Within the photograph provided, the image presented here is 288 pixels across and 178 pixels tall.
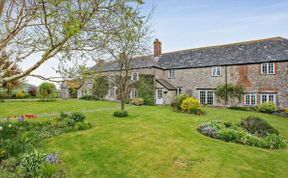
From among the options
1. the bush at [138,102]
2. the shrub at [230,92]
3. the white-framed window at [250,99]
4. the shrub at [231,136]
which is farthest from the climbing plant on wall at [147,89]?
the shrub at [231,136]

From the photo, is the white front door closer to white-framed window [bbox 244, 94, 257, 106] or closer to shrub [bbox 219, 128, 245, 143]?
white-framed window [bbox 244, 94, 257, 106]

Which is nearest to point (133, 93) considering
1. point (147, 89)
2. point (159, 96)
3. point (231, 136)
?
point (147, 89)

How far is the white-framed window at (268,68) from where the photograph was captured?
70.3ft

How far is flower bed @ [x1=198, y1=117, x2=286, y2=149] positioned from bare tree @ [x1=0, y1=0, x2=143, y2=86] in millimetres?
7958

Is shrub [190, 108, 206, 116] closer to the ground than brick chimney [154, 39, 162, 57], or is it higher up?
closer to the ground

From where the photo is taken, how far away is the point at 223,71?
24.5 metres

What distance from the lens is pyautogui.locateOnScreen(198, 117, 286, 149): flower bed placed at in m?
8.66

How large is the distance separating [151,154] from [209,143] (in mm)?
3222

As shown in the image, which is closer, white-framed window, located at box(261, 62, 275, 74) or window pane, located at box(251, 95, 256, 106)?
white-framed window, located at box(261, 62, 275, 74)

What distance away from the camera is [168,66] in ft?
96.0

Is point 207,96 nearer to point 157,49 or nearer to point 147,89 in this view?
point 147,89

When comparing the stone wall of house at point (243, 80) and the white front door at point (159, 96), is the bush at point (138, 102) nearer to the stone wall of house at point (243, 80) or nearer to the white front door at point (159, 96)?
the white front door at point (159, 96)

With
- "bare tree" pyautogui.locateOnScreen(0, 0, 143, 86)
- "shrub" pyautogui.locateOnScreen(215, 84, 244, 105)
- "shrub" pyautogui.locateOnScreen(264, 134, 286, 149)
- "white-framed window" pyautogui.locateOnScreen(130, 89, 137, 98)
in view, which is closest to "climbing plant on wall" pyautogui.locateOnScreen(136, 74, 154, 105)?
"white-framed window" pyautogui.locateOnScreen(130, 89, 137, 98)

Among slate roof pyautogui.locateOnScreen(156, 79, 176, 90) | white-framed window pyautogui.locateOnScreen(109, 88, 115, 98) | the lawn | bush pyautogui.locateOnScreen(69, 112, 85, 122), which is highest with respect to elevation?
slate roof pyautogui.locateOnScreen(156, 79, 176, 90)
